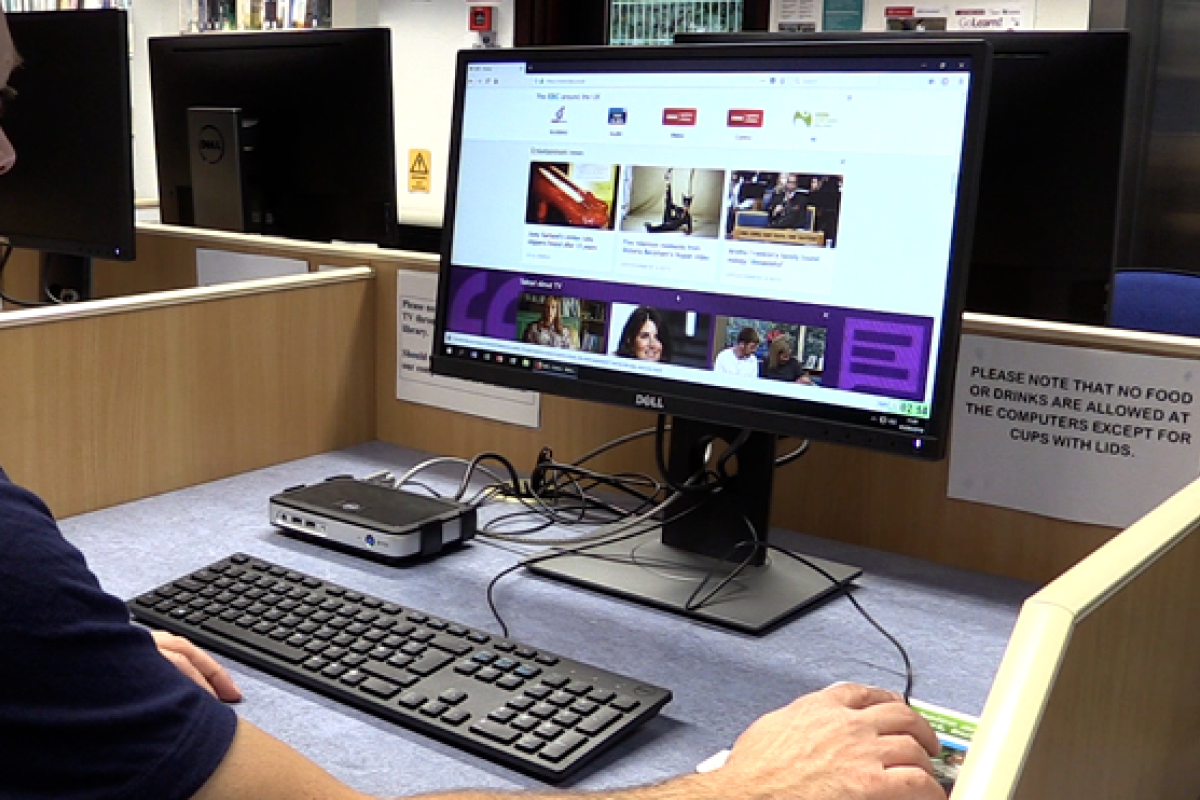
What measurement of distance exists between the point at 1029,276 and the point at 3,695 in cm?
111

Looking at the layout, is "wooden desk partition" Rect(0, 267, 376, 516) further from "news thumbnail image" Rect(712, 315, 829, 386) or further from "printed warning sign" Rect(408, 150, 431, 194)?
"printed warning sign" Rect(408, 150, 431, 194)

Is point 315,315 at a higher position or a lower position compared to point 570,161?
lower

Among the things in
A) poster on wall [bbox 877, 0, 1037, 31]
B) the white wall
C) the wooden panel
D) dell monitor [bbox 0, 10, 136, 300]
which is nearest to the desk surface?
the wooden panel

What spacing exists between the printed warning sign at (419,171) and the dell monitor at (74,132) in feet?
9.07

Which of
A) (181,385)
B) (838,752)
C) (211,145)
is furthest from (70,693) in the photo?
(211,145)

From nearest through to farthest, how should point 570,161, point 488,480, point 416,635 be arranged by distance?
point 416,635 < point 570,161 < point 488,480

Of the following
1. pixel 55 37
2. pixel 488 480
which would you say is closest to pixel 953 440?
pixel 488 480

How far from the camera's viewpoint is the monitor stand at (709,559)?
1.19 m

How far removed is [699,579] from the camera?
123cm

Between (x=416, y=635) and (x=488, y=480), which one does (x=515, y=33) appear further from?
(x=416, y=635)

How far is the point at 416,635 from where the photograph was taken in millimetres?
1036

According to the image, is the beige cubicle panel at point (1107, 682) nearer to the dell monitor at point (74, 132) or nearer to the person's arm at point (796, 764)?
the person's arm at point (796, 764)

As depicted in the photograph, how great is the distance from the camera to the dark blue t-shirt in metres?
0.60

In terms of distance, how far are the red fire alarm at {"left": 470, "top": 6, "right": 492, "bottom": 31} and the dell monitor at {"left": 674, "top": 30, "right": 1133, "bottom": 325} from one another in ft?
10.1
